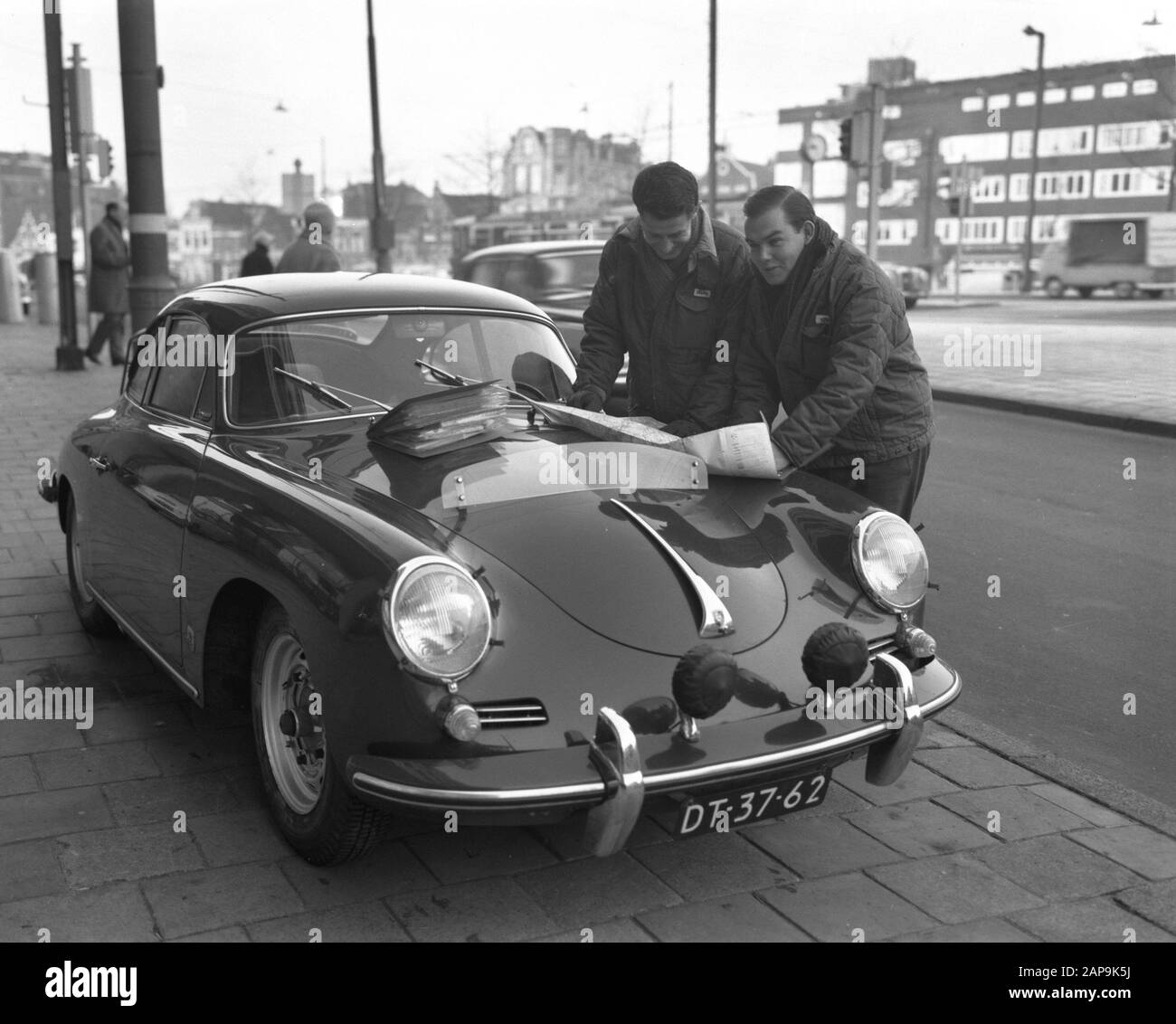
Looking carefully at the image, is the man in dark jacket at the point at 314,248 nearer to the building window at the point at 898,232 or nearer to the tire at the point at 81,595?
the tire at the point at 81,595

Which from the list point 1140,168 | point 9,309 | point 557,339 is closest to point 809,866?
point 557,339

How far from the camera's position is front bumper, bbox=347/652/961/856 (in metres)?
2.80

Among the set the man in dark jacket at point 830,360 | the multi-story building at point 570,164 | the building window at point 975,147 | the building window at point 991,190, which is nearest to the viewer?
the man in dark jacket at point 830,360

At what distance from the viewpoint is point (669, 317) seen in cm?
472

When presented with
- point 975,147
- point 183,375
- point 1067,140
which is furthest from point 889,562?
point 975,147

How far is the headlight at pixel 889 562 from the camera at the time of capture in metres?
3.49

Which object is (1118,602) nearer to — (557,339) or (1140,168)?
(557,339)

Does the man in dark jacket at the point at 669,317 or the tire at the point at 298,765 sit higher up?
the man in dark jacket at the point at 669,317

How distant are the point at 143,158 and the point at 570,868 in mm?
7790

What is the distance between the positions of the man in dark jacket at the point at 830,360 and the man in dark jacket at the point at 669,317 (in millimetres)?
111

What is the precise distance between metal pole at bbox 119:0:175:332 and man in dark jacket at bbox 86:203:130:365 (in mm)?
7166

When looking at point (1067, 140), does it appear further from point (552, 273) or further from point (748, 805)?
point (748, 805)

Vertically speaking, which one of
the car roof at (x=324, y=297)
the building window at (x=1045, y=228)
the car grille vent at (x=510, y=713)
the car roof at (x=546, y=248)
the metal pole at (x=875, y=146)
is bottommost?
the car grille vent at (x=510, y=713)

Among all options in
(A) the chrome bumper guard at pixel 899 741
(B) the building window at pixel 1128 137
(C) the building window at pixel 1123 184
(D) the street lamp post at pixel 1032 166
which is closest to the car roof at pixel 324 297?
(A) the chrome bumper guard at pixel 899 741
